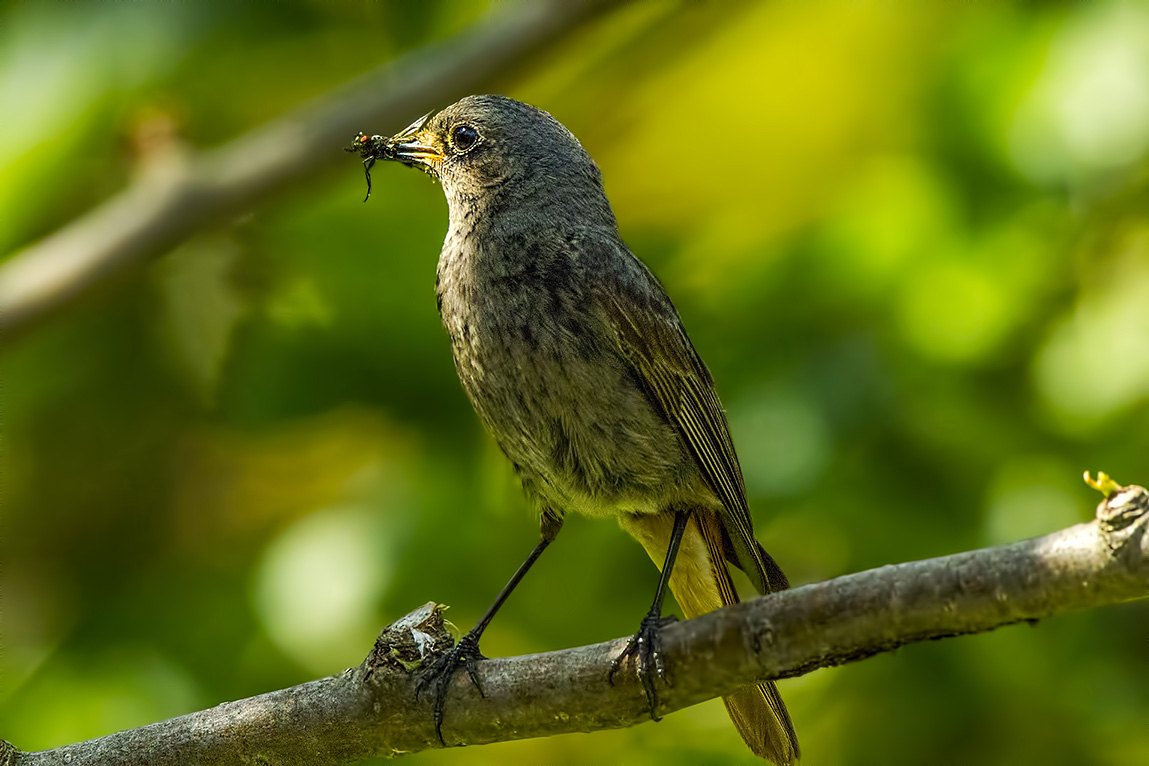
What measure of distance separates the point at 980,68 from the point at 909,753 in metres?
2.66

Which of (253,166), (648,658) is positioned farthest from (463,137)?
(648,658)

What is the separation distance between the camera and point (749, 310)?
14.6 ft

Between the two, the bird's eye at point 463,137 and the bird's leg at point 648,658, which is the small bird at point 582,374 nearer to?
the bird's eye at point 463,137

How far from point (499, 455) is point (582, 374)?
1008mm

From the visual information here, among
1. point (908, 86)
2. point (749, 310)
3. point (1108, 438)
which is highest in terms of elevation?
point (908, 86)

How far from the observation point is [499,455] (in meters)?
4.50

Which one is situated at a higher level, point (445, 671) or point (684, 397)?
point (684, 397)

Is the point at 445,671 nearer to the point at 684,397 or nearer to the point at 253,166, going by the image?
the point at 684,397

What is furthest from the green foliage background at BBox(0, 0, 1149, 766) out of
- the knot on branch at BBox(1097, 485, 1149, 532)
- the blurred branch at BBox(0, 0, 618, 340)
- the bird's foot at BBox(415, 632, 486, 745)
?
the knot on branch at BBox(1097, 485, 1149, 532)

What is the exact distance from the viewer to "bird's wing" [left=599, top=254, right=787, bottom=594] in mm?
3725

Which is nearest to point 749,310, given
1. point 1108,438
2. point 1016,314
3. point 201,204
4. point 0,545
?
point 1016,314

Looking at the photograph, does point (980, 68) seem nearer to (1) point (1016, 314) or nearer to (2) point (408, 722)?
(1) point (1016, 314)

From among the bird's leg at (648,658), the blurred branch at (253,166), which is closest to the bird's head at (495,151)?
the blurred branch at (253,166)

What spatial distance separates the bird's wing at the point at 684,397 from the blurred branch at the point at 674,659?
969 mm
